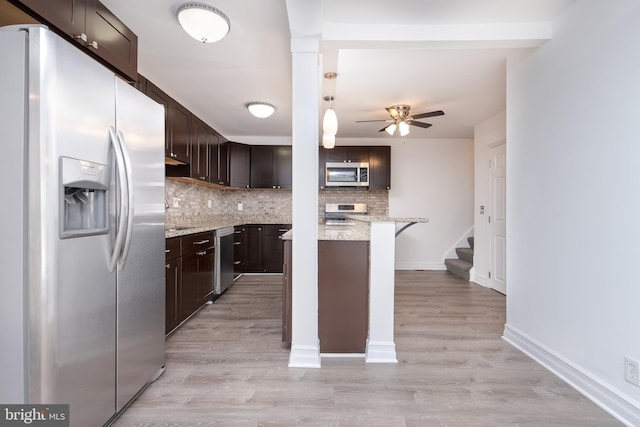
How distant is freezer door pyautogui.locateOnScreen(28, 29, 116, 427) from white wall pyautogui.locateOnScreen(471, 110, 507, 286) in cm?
450

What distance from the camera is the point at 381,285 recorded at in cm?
224

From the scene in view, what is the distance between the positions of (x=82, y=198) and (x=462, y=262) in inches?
208

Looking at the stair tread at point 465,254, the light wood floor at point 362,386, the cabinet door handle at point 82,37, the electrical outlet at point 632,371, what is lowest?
the light wood floor at point 362,386

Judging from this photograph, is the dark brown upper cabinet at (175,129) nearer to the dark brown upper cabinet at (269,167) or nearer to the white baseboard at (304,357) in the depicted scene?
the dark brown upper cabinet at (269,167)

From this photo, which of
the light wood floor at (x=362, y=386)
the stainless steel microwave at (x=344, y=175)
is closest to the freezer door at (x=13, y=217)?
the light wood floor at (x=362, y=386)

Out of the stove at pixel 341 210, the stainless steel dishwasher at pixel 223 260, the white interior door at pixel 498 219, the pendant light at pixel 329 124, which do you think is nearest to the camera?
the pendant light at pixel 329 124

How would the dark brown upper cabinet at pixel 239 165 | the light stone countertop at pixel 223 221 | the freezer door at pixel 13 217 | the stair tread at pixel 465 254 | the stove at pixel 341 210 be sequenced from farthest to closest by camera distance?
the stove at pixel 341 210 < the dark brown upper cabinet at pixel 239 165 < the stair tread at pixel 465 254 < the light stone countertop at pixel 223 221 < the freezer door at pixel 13 217

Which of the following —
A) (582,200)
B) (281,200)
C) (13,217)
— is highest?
(281,200)

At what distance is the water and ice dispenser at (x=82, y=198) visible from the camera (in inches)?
47.2

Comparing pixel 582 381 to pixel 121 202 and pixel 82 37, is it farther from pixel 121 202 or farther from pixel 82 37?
pixel 82 37

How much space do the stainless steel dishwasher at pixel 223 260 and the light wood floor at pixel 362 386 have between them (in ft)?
2.84

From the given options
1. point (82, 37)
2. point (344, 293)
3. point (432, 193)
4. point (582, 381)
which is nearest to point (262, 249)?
point (344, 293)

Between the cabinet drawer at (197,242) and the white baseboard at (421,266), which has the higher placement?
the cabinet drawer at (197,242)

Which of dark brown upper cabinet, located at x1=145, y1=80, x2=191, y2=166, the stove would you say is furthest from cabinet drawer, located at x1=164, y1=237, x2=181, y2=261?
the stove
